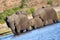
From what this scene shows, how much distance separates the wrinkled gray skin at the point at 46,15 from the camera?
54.1 meters

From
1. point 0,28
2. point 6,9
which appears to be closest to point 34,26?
point 0,28

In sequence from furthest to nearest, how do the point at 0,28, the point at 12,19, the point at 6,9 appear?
the point at 6,9
the point at 0,28
the point at 12,19

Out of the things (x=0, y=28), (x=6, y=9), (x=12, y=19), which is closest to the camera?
(x=12, y=19)

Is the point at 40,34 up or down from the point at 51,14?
down

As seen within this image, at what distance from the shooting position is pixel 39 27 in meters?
52.9

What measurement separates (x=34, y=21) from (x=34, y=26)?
0.82m

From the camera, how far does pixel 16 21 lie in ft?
166

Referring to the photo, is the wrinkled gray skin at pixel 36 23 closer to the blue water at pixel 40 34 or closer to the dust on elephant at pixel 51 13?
the blue water at pixel 40 34

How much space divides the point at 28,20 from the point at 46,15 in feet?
12.9

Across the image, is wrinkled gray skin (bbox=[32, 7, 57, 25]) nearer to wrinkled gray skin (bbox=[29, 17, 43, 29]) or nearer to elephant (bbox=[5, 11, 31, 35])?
wrinkled gray skin (bbox=[29, 17, 43, 29])

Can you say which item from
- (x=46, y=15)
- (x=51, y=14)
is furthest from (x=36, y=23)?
(x=51, y=14)

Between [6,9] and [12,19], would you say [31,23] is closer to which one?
[12,19]

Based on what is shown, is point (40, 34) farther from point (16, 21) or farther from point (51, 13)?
point (51, 13)

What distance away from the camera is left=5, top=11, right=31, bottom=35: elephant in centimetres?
4988
